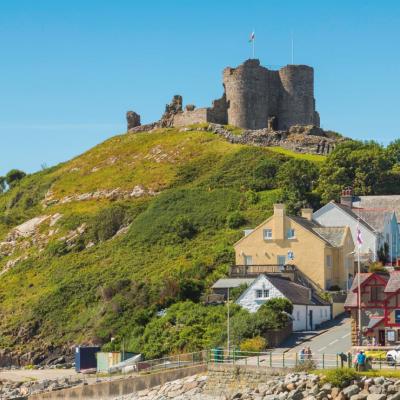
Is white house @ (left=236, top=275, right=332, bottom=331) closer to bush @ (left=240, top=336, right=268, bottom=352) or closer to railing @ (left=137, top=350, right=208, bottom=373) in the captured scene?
bush @ (left=240, top=336, right=268, bottom=352)

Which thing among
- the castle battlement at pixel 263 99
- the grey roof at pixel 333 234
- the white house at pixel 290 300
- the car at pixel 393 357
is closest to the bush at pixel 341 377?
the car at pixel 393 357

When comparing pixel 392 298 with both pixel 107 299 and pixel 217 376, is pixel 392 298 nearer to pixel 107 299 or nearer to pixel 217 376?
pixel 217 376

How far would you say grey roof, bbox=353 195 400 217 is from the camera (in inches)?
3719

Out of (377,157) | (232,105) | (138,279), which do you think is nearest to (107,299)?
(138,279)

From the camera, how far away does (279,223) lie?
82.8m

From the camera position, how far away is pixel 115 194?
391 ft

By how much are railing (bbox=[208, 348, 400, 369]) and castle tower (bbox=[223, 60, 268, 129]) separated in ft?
221

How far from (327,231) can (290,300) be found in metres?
13.1

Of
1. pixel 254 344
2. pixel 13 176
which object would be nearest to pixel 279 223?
pixel 254 344

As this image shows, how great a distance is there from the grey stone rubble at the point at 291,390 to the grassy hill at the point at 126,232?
437 inches

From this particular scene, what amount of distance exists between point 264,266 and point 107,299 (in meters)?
13.6

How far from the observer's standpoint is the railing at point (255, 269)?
80312mm

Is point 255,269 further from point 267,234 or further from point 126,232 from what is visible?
point 126,232

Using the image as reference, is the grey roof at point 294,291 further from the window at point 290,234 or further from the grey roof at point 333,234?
Result: the grey roof at point 333,234
